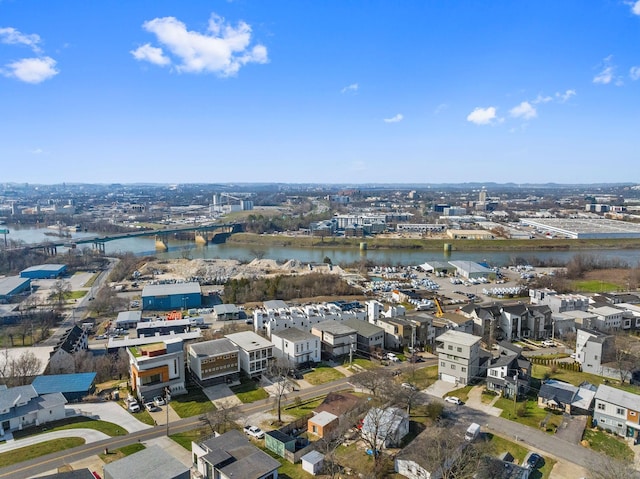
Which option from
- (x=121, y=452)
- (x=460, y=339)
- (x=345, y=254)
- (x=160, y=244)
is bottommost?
(x=345, y=254)

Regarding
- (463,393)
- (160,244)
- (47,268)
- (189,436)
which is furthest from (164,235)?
(463,393)

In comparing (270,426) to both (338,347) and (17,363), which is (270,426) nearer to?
(338,347)

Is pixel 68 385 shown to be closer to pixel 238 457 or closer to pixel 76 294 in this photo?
pixel 238 457

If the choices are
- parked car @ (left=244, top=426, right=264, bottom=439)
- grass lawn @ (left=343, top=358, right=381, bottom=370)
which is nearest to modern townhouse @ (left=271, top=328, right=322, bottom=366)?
grass lawn @ (left=343, top=358, right=381, bottom=370)

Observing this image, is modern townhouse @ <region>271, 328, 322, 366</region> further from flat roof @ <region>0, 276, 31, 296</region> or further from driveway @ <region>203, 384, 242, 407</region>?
flat roof @ <region>0, 276, 31, 296</region>

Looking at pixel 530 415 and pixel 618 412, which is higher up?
pixel 618 412

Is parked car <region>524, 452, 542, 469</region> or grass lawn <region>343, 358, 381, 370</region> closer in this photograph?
parked car <region>524, 452, 542, 469</region>
